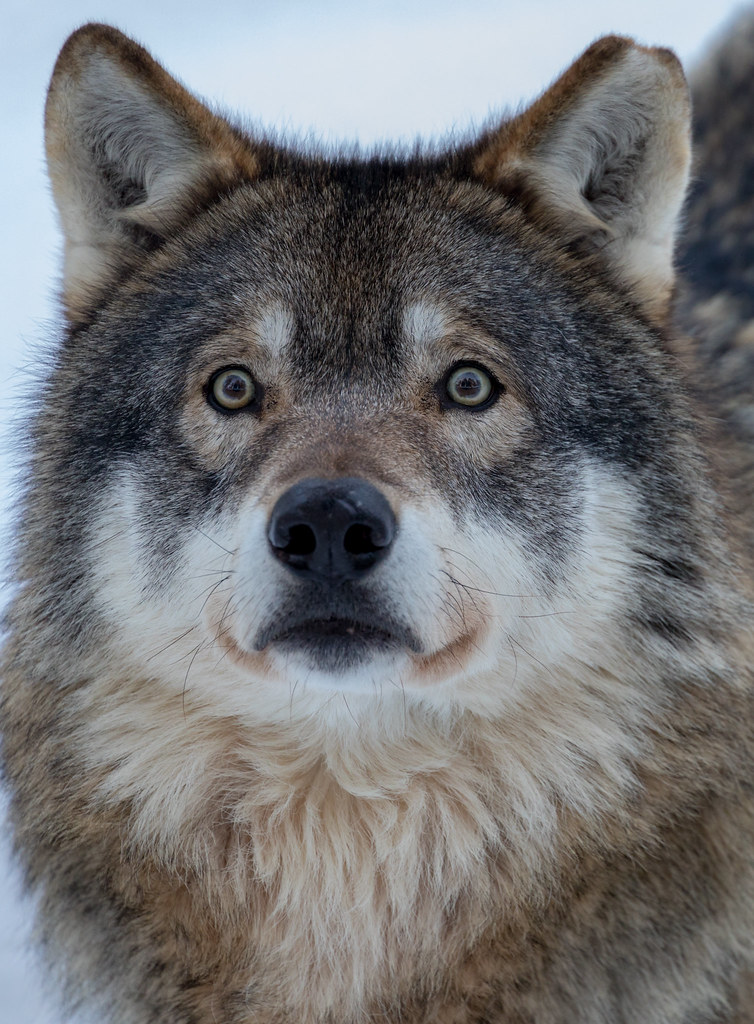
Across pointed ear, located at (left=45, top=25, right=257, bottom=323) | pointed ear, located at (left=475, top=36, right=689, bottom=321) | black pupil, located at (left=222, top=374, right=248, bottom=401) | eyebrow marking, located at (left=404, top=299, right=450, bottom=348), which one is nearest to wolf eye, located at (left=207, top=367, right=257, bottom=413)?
black pupil, located at (left=222, top=374, right=248, bottom=401)

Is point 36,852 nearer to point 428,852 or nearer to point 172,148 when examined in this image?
point 428,852

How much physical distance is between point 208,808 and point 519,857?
0.81 meters

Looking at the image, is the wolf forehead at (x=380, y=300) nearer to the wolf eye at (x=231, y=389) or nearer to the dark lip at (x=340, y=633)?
the wolf eye at (x=231, y=389)

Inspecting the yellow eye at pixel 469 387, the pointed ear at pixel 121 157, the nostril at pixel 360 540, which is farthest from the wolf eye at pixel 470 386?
the pointed ear at pixel 121 157

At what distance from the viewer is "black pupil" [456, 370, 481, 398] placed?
8.93ft

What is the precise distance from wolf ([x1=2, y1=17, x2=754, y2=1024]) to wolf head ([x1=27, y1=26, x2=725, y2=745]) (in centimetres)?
1

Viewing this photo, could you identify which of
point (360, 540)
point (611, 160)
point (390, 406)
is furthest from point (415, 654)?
point (611, 160)

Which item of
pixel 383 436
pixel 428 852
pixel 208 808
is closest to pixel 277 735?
pixel 208 808

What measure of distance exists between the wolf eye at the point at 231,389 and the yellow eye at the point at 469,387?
0.51 meters

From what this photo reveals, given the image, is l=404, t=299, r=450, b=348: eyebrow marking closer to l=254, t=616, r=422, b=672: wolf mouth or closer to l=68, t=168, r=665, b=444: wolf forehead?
l=68, t=168, r=665, b=444: wolf forehead

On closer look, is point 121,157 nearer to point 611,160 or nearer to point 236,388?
point 236,388

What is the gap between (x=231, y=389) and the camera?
2764mm

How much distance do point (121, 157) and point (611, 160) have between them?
4.55 ft

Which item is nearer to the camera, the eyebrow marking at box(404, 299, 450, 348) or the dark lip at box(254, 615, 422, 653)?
the dark lip at box(254, 615, 422, 653)
